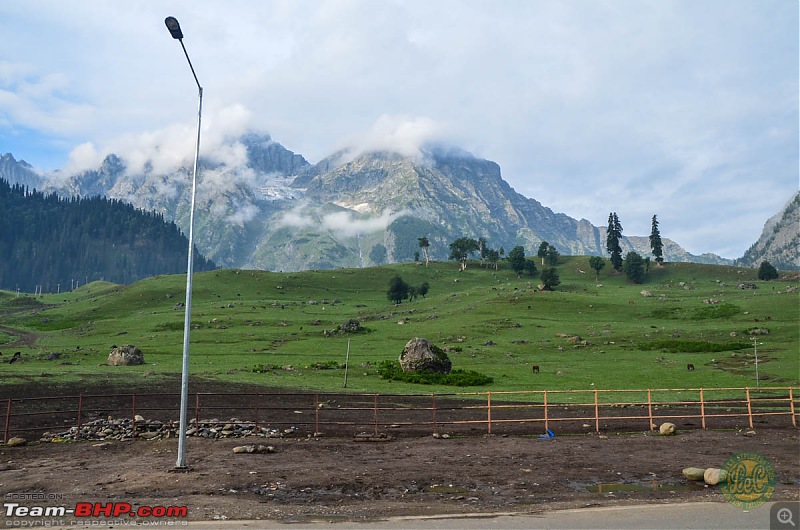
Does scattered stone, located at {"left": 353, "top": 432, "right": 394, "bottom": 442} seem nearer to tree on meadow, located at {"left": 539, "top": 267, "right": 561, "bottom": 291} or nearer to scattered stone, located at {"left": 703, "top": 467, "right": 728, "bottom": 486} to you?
scattered stone, located at {"left": 703, "top": 467, "right": 728, "bottom": 486}

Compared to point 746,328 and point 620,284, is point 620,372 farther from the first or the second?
point 620,284

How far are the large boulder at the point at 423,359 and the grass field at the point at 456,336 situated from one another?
4.84m

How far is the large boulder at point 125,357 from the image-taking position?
69.0 m

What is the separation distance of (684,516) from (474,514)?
6655 millimetres

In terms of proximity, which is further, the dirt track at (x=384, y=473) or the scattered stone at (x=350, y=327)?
the scattered stone at (x=350, y=327)

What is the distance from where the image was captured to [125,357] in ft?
228

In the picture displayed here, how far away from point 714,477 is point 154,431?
30429 millimetres

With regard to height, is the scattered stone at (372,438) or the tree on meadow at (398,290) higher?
the tree on meadow at (398,290)

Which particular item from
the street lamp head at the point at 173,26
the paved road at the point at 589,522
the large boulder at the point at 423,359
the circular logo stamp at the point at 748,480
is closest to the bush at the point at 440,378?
the large boulder at the point at 423,359

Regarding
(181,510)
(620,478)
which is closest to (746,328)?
(620,478)

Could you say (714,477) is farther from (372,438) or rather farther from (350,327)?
(350,327)

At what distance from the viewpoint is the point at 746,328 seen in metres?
92.2

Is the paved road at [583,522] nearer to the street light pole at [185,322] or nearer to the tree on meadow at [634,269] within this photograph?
the street light pole at [185,322]

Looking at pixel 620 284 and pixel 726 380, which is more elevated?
pixel 620 284
